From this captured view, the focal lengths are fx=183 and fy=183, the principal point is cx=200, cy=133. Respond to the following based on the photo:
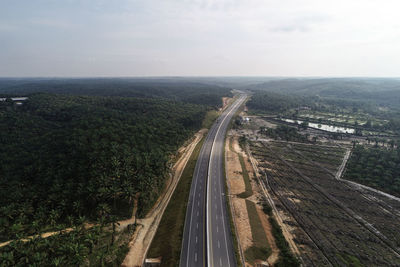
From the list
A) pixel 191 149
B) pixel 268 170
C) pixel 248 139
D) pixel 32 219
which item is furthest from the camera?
pixel 248 139

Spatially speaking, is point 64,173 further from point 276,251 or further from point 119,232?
point 276,251

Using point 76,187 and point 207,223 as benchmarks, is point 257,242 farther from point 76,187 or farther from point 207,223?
point 76,187

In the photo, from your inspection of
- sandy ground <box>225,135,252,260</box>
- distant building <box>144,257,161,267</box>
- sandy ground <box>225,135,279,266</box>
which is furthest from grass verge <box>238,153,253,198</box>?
distant building <box>144,257,161,267</box>

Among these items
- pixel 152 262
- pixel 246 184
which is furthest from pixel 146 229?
pixel 246 184

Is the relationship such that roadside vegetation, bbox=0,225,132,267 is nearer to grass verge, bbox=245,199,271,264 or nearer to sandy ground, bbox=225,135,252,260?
sandy ground, bbox=225,135,252,260

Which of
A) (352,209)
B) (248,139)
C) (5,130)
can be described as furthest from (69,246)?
(248,139)

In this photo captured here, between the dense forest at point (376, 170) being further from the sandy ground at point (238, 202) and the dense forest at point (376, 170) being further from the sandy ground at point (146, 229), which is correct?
the sandy ground at point (146, 229)
